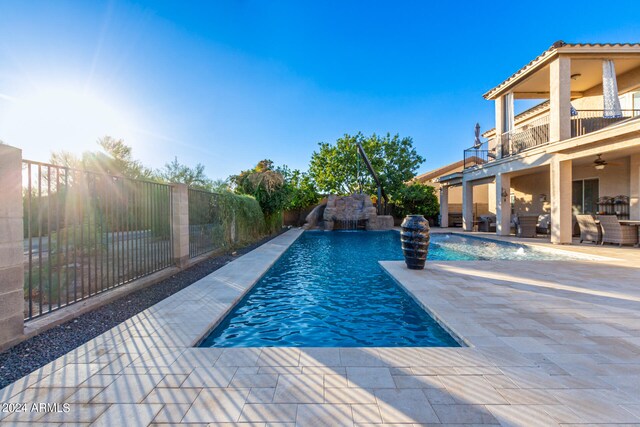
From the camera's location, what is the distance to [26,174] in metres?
3.22

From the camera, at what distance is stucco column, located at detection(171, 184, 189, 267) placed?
22.1 ft

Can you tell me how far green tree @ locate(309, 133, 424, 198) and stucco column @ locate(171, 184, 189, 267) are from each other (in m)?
17.8

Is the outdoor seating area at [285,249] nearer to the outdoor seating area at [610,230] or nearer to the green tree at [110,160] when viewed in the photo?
the outdoor seating area at [610,230]

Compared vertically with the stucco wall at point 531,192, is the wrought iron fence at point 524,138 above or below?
above

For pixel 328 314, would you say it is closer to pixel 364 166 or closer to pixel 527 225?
pixel 527 225

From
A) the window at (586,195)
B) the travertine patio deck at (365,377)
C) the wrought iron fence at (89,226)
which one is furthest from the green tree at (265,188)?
the window at (586,195)

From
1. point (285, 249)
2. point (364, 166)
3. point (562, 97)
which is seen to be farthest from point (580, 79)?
point (364, 166)

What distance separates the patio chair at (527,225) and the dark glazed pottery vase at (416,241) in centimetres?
892

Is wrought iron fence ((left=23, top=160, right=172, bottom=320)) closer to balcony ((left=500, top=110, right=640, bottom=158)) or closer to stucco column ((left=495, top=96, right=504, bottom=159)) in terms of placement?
balcony ((left=500, top=110, right=640, bottom=158))

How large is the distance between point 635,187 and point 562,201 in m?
3.10

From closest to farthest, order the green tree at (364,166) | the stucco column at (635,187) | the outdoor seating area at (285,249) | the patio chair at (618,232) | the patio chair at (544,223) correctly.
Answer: the outdoor seating area at (285,249) → the patio chair at (618,232) → the stucco column at (635,187) → the patio chair at (544,223) → the green tree at (364,166)

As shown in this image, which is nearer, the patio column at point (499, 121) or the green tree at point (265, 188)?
the patio column at point (499, 121)

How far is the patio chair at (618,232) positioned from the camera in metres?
9.47

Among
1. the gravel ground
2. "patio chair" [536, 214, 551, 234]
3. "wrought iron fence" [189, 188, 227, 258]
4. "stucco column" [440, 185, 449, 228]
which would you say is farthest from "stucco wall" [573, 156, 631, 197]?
the gravel ground
